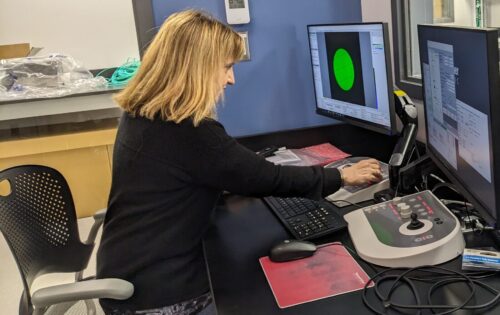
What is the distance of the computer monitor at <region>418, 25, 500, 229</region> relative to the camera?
2.69 feet

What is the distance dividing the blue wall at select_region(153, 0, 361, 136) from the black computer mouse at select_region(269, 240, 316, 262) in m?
0.99

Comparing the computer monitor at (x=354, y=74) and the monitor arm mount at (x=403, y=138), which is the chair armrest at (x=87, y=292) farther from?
the computer monitor at (x=354, y=74)

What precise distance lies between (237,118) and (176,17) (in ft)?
2.77

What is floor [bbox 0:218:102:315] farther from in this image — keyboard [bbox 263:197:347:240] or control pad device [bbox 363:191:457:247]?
control pad device [bbox 363:191:457:247]

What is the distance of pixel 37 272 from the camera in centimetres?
142

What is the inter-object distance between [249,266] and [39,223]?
2.25 ft

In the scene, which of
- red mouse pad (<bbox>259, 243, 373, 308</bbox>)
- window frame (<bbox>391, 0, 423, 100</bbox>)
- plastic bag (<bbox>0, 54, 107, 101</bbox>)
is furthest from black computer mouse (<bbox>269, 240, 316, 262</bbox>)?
plastic bag (<bbox>0, 54, 107, 101</bbox>)

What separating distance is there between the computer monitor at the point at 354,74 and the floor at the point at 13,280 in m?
1.18

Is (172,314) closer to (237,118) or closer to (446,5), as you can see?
(237,118)

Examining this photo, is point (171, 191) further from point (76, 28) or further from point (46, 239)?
point (76, 28)

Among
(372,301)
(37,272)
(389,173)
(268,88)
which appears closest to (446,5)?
(268,88)

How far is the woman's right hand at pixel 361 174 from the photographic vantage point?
135 cm

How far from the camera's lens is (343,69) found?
5.51ft

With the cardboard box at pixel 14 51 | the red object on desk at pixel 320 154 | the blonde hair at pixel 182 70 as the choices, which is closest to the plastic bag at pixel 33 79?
the cardboard box at pixel 14 51
